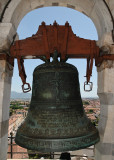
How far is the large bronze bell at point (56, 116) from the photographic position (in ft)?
4.25

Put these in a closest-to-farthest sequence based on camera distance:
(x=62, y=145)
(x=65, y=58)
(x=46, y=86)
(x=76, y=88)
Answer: (x=62, y=145) → (x=46, y=86) → (x=76, y=88) → (x=65, y=58)

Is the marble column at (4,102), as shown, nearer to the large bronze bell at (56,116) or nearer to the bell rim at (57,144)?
the large bronze bell at (56,116)

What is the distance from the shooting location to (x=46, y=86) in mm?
1541

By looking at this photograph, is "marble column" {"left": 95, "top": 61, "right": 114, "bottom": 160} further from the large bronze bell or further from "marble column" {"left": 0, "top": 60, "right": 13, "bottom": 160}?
"marble column" {"left": 0, "top": 60, "right": 13, "bottom": 160}

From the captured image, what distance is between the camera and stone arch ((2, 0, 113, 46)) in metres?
2.01

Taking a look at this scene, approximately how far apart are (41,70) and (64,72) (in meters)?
0.23

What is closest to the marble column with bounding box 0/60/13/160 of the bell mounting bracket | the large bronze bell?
the bell mounting bracket

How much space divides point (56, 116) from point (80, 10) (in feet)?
5.48

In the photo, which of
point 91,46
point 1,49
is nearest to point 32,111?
point 1,49

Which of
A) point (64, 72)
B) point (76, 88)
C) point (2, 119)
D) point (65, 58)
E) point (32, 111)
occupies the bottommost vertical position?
point (2, 119)

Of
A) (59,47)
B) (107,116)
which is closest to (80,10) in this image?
(59,47)

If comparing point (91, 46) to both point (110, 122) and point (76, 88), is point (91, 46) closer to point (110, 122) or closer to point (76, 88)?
point (76, 88)

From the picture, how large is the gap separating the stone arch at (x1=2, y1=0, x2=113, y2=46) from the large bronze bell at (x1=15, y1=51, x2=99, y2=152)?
2.58 ft

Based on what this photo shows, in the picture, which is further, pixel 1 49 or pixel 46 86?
pixel 1 49
